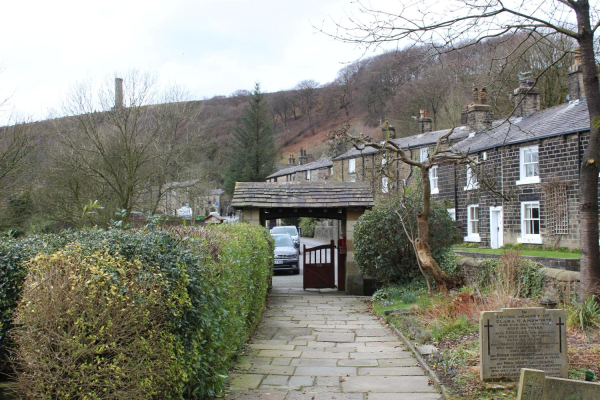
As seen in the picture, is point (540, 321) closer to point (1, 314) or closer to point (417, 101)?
point (1, 314)

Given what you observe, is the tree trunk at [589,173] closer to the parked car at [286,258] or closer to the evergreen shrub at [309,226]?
the parked car at [286,258]

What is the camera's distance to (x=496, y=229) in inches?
988

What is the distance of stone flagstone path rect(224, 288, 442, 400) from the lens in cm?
568

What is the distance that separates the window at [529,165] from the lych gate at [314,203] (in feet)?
32.2

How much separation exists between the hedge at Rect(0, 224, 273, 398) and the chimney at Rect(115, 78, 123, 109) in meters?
19.7

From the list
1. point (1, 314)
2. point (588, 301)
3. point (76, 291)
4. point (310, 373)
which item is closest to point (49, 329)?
point (76, 291)

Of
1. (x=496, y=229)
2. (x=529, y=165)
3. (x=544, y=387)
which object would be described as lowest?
(x=544, y=387)

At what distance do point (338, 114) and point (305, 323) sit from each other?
311ft

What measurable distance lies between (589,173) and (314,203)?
30.0 ft

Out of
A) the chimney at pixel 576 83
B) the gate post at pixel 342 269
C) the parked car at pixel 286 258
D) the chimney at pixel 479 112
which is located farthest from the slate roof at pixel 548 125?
the parked car at pixel 286 258

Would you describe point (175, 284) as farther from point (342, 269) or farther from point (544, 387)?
point (342, 269)

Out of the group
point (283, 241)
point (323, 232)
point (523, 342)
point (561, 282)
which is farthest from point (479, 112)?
point (523, 342)

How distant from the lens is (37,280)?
396cm

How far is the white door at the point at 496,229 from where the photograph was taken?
2474cm
